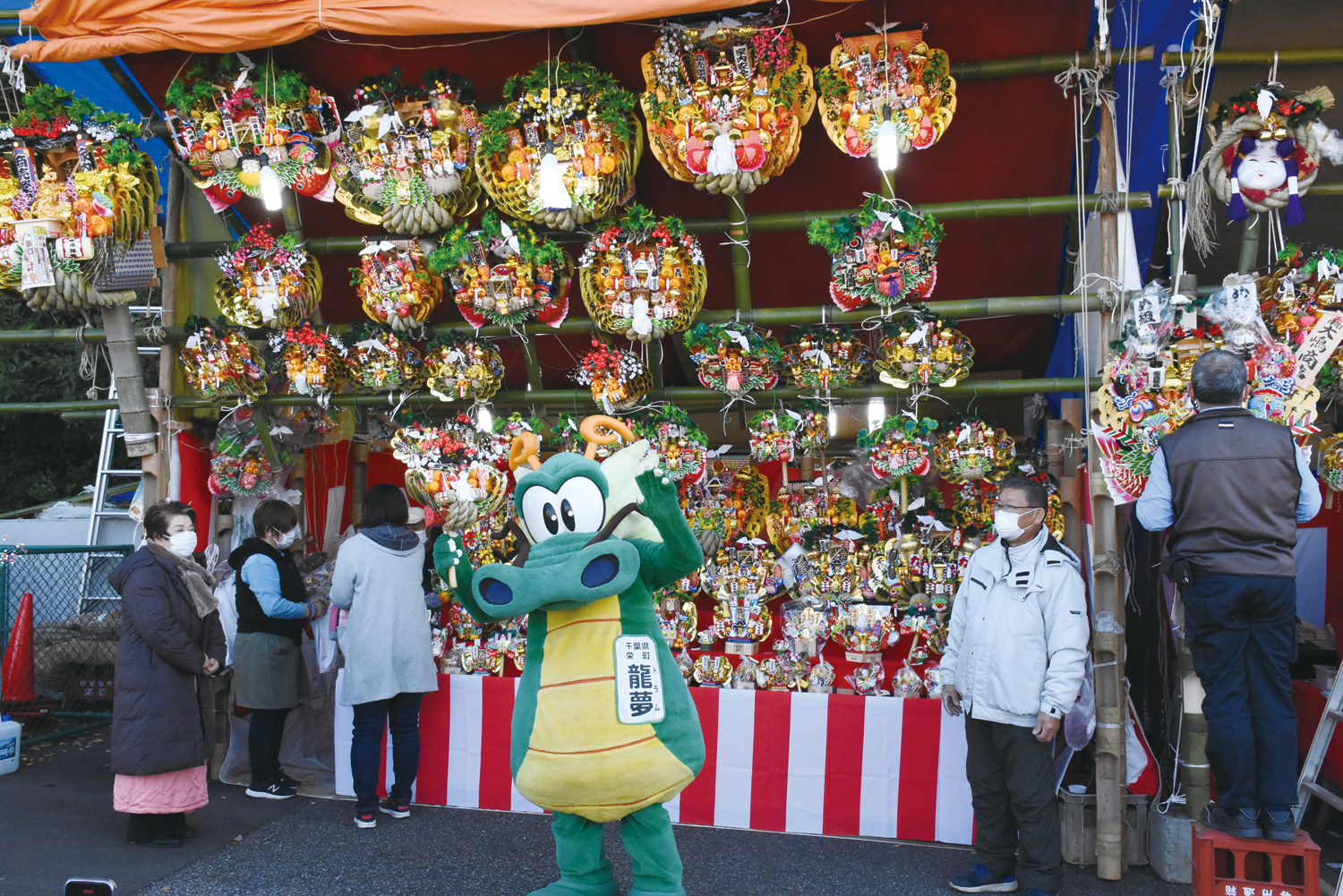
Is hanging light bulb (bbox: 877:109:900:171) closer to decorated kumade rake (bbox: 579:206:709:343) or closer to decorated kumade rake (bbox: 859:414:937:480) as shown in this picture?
decorated kumade rake (bbox: 579:206:709:343)

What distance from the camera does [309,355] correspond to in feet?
14.2

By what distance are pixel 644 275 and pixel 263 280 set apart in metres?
1.77

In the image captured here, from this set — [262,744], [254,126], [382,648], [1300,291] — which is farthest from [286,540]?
[1300,291]

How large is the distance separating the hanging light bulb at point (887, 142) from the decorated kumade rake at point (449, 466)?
6.97ft

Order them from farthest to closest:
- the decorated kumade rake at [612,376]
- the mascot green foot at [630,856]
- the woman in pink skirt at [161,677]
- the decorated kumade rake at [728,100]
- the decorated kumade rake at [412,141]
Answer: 1. the decorated kumade rake at [612,376]
2. the decorated kumade rake at [412,141]
3. the woman in pink skirt at [161,677]
4. the decorated kumade rake at [728,100]
5. the mascot green foot at [630,856]

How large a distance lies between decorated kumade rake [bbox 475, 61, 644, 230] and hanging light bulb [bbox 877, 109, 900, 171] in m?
0.98

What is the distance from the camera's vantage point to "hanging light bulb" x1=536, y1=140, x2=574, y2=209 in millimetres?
3633

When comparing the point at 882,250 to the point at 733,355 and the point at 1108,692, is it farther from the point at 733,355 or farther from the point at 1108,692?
the point at 1108,692

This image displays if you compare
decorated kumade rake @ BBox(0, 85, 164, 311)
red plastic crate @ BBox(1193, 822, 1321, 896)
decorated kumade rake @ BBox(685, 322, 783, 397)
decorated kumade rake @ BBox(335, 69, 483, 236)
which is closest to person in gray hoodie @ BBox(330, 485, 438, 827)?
decorated kumade rake @ BBox(335, 69, 483, 236)

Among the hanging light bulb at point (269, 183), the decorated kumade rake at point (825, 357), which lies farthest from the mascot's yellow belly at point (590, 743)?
the hanging light bulb at point (269, 183)

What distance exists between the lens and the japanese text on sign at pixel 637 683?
269cm

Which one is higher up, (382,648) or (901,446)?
(901,446)

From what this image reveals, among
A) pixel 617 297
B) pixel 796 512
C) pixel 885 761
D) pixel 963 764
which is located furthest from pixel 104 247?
pixel 963 764

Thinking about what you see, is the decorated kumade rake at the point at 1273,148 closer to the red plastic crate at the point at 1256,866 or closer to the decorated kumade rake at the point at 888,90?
the decorated kumade rake at the point at 888,90
